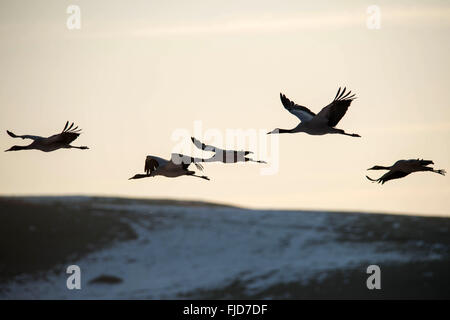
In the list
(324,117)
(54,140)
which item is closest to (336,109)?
(324,117)

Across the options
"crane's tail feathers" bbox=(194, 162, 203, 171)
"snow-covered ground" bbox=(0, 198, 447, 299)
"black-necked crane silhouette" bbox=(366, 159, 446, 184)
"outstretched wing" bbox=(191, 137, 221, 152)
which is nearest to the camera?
"black-necked crane silhouette" bbox=(366, 159, 446, 184)

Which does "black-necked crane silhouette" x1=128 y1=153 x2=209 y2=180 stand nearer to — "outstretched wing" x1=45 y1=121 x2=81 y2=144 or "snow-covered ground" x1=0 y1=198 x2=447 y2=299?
"outstretched wing" x1=45 y1=121 x2=81 y2=144

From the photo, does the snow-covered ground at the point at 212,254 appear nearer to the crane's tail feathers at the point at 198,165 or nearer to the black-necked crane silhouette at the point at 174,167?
the black-necked crane silhouette at the point at 174,167

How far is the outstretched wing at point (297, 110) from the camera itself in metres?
40.2

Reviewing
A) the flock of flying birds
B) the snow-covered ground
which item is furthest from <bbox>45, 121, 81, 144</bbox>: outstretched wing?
the snow-covered ground

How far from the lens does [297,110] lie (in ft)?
135

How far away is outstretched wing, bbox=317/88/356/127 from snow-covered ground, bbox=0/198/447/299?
253ft

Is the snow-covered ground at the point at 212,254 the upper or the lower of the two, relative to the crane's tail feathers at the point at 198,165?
lower

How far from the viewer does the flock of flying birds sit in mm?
38000

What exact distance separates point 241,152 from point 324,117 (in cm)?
300

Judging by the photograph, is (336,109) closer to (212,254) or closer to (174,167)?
(174,167)

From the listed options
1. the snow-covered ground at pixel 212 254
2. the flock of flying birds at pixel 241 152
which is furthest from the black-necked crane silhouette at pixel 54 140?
the snow-covered ground at pixel 212 254

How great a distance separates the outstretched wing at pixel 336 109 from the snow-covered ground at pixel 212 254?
77.2 m
